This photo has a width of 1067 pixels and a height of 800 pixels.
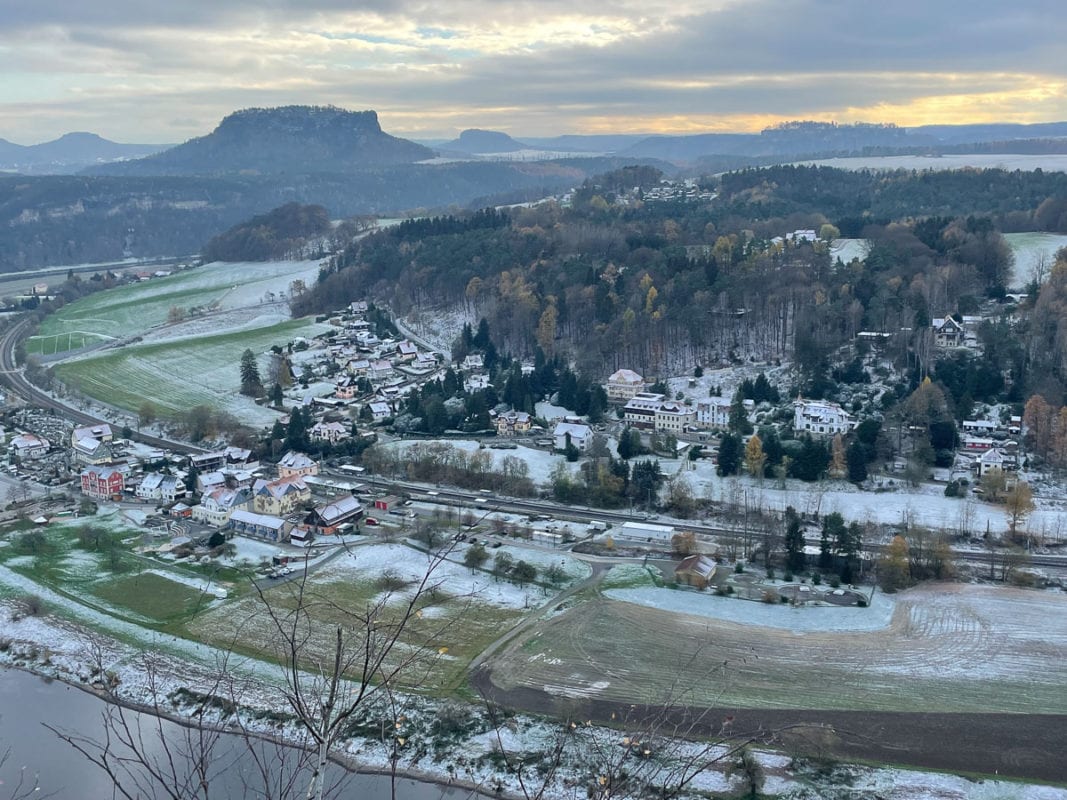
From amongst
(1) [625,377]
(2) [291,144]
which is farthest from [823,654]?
(2) [291,144]

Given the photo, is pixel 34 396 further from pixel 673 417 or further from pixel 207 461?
pixel 673 417

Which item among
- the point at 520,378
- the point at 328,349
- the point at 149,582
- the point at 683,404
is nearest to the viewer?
the point at 149,582

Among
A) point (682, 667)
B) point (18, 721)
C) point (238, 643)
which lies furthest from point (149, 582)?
point (682, 667)

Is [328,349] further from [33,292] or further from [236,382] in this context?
[33,292]

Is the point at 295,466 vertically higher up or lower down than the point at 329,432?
lower down

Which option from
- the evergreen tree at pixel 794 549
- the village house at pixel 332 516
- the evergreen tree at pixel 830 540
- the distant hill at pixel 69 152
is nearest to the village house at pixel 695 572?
the evergreen tree at pixel 794 549

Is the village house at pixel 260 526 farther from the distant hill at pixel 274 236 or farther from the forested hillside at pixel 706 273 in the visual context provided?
the distant hill at pixel 274 236
